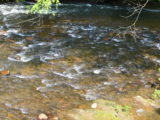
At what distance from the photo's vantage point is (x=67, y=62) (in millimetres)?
8281

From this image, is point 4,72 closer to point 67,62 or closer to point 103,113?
point 67,62

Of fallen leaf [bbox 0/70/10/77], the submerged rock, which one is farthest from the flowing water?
the submerged rock

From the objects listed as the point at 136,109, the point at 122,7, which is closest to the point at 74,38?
the point at 136,109

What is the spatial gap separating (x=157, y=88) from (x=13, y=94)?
390cm

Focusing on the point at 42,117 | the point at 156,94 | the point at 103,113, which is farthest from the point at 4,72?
the point at 156,94

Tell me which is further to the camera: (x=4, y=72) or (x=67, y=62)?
(x=67, y=62)

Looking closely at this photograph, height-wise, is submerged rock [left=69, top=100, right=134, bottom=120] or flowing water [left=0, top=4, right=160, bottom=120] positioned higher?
flowing water [left=0, top=4, right=160, bottom=120]

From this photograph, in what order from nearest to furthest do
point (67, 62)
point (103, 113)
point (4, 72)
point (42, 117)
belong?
point (42, 117), point (103, 113), point (4, 72), point (67, 62)

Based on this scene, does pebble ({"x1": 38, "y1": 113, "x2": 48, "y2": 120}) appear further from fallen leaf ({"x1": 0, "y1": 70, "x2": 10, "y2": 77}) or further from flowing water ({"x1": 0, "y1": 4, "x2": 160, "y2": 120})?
fallen leaf ({"x1": 0, "y1": 70, "x2": 10, "y2": 77})

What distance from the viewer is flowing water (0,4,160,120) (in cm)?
604

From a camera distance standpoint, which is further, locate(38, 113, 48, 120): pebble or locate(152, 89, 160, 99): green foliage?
locate(152, 89, 160, 99): green foliage

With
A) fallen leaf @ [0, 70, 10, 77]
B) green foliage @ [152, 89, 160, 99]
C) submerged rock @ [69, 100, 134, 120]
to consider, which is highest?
fallen leaf @ [0, 70, 10, 77]

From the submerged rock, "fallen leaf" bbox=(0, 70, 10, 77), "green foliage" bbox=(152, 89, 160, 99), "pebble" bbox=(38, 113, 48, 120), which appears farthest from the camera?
"fallen leaf" bbox=(0, 70, 10, 77)

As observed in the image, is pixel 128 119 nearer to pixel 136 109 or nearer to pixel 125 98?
pixel 136 109
